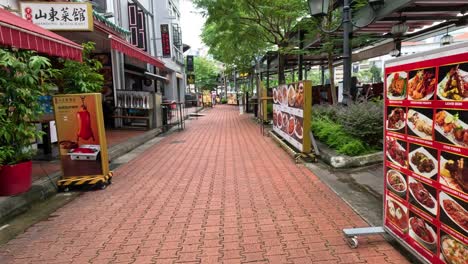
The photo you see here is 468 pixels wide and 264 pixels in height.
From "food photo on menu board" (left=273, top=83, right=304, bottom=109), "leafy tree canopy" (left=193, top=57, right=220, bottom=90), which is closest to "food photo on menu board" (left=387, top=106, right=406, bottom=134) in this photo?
"food photo on menu board" (left=273, top=83, right=304, bottom=109)

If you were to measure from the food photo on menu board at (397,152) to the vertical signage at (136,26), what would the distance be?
15.2m

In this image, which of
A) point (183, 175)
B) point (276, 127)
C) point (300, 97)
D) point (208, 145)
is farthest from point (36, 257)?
point (276, 127)

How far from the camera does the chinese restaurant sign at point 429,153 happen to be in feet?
7.43

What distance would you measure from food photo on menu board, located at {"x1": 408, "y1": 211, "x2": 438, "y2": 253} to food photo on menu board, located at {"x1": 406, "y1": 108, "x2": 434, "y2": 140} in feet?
2.34

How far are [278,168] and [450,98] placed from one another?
182 inches

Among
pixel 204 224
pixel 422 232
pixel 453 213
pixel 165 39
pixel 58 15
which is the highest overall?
pixel 165 39

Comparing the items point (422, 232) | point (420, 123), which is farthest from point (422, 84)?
point (422, 232)

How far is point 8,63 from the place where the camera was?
4246 mm

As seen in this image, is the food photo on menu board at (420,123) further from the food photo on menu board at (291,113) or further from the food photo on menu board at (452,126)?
the food photo on menu board at (291,113)

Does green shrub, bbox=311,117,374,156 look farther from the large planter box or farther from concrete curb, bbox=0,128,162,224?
the large planter box

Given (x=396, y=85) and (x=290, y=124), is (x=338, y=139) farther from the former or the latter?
(x=396, y=85)

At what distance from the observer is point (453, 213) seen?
2.38 metres

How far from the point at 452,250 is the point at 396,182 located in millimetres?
792

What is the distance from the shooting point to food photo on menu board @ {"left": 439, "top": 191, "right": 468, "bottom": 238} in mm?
2273
